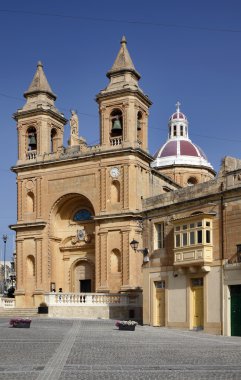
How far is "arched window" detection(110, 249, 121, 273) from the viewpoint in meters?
48.2

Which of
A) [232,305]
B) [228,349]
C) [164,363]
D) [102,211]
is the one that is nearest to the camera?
[164,363]

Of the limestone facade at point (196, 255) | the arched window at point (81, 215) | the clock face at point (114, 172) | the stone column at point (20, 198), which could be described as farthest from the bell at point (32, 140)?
the limestone facade at point (196, 255)

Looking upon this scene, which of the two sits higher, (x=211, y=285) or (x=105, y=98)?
(x=105, y=98)

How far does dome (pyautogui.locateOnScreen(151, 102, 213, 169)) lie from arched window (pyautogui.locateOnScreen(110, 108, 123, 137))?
22355mm

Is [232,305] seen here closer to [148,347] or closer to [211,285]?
[211,285]

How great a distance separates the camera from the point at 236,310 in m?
27.4

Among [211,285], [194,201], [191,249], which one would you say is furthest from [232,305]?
[194,201]

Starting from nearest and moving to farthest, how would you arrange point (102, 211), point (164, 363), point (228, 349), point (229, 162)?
point (164, 363) → point (228, 349) → point (229, 162) → point (102, 211)

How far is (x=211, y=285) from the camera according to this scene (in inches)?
1146

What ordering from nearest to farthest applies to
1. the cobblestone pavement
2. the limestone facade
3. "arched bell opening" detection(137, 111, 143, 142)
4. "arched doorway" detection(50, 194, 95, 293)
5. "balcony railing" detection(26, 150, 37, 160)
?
the cobblestone pavement
the limestone facade
"arched bell opening" detection(137, 111, 143, 142)
"arched doorway" detection(50, 194, 95, 293)
"balcony railing" detection(26, 150, 37, 160)

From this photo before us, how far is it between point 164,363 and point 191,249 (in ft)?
48.7

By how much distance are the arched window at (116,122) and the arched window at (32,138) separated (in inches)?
298

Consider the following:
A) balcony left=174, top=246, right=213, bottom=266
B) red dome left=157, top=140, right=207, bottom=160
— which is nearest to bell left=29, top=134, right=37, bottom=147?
red dome left=157, top=140, right=207, bottom=160

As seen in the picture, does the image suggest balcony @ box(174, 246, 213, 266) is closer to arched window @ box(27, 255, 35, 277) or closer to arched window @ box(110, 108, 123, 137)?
arched window @ box(110, 108, 123, 137)
